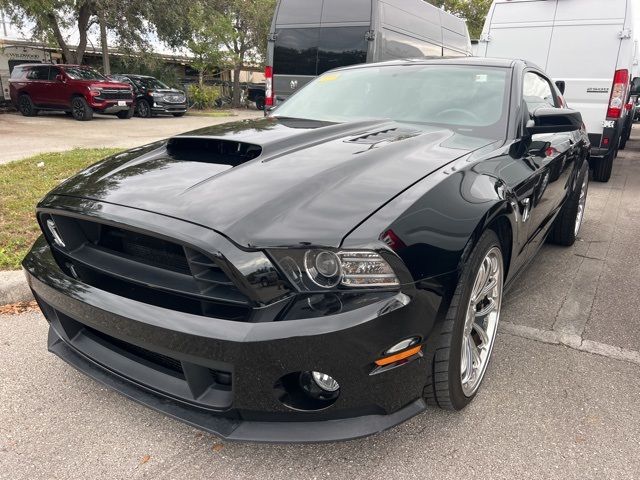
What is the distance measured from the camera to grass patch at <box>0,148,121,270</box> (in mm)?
3953

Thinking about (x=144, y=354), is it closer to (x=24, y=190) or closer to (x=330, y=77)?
(x=330, y=77)

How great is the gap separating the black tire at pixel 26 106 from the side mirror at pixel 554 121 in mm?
17779

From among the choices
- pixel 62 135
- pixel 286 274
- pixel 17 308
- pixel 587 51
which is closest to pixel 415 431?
pixel 286 274

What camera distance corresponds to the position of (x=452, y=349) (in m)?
1.91

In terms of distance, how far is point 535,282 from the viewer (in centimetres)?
375

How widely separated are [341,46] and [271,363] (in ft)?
25.4

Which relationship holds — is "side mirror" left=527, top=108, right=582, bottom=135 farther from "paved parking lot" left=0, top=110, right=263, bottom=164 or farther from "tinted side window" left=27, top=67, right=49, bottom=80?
"tinted side window" left=27, top=67, right=49, bottom=80

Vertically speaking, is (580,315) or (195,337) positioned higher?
(195,337)

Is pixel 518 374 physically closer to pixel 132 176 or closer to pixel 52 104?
pixel 132 176

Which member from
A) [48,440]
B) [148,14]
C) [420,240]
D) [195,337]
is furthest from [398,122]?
[148,14]

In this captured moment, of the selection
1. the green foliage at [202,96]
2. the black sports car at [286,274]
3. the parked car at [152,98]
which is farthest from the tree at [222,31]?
the black sports car at [286,274]

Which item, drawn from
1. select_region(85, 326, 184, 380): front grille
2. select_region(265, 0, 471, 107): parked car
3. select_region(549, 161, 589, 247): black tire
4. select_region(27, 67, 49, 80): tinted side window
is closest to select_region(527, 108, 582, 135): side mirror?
select_region(549, 161, 589, 247): black tire

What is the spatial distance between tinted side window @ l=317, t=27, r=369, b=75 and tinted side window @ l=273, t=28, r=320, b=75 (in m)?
0.13

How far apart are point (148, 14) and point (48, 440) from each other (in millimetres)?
21642
